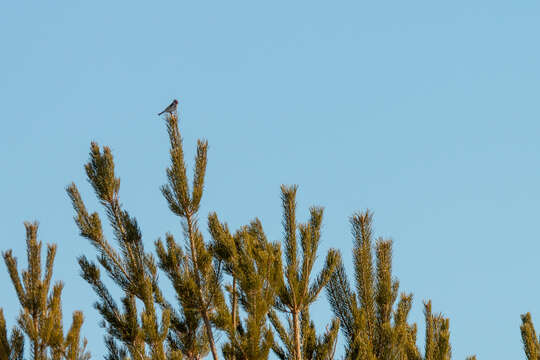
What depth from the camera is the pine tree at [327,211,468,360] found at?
8086 mm

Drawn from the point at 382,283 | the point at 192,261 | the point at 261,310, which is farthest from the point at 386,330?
the point at 192,261

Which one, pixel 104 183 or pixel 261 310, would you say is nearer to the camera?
pixel 261 310

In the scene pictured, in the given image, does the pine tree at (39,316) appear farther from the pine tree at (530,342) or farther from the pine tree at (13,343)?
the pine tree at (530,342)

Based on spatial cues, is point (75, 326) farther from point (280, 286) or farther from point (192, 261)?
point (280, 286)

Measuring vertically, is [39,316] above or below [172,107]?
below

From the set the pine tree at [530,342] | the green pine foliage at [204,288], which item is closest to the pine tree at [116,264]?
the green pine foliage at [204,288]

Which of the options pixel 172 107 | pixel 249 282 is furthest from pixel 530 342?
pixel 172 107

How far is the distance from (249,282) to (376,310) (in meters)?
1.38

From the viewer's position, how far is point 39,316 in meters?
7.95

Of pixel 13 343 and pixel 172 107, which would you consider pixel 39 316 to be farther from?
pixel 172 107

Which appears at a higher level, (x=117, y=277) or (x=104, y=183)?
(x=104, y=183)

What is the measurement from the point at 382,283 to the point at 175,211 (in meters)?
1.86

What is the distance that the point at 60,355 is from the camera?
7.79 meters

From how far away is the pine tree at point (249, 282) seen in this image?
7431mm
